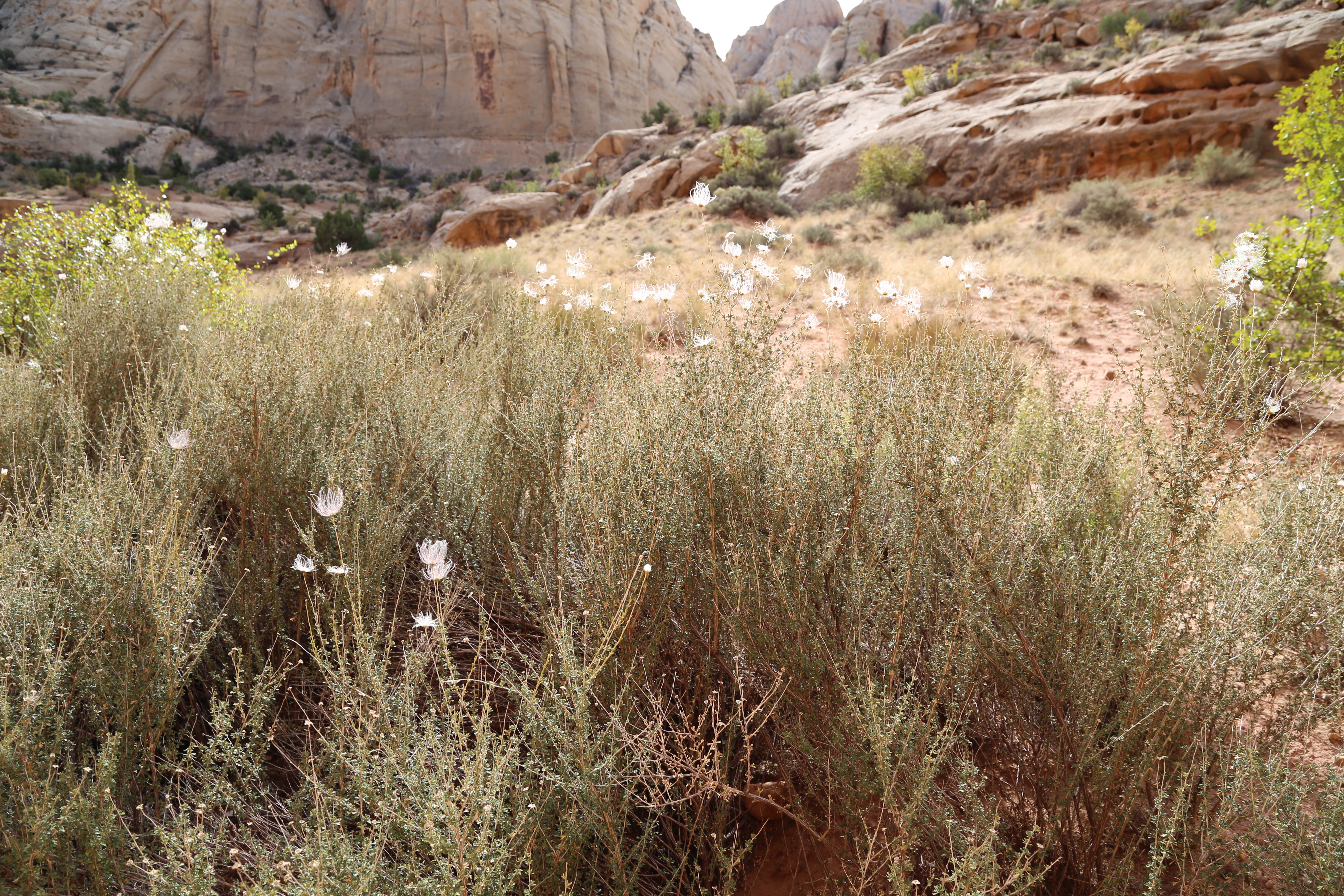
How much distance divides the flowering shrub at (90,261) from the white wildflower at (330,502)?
9.12 ft

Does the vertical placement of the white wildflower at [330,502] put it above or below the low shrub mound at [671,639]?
above

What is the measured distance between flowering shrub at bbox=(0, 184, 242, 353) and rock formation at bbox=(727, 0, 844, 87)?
68.9 meters

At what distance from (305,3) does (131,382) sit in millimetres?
55330

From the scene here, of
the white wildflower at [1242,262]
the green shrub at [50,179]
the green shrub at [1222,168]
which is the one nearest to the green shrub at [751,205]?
the green shrub at [1222,168]

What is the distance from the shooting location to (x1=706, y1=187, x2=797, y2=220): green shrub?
1698 cm

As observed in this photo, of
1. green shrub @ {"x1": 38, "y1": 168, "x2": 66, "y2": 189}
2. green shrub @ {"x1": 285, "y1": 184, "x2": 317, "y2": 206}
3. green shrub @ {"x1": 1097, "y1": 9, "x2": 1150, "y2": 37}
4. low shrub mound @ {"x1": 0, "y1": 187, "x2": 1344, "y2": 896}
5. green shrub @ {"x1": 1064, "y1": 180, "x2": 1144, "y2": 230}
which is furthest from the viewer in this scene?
green shrub @ {"x1": 285, "y1": 184, "x2": 317, "y2": 206}

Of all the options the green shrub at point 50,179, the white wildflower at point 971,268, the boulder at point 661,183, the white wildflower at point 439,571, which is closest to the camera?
the white wildflower at point 439,571

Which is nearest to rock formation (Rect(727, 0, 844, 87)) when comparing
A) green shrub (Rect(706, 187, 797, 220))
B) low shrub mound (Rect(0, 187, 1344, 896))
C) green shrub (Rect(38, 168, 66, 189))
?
green shrub (Rect(706, 187, 797, 220))

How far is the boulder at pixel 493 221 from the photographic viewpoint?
21.7 meters

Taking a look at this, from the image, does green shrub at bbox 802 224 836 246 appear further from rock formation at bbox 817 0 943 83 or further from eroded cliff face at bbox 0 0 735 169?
rock formation at bbox 817 0 943 83

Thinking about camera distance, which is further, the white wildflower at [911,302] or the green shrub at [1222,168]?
the green shrub at [1222,168]

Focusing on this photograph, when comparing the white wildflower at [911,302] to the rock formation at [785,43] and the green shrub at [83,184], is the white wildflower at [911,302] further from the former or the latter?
the rock formation at [785,43]

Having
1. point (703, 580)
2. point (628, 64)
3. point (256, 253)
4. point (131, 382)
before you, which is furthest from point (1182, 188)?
point (628, 64)

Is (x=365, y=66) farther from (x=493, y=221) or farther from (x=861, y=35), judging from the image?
(x=861, y=35)
